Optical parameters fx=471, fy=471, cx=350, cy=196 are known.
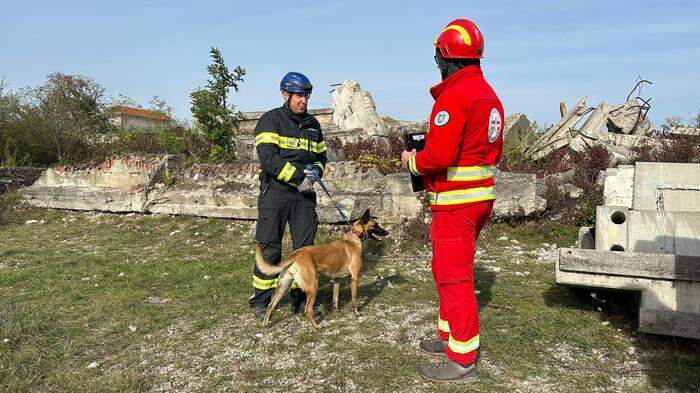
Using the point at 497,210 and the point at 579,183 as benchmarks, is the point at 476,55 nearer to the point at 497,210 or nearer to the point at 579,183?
the point at 497,210

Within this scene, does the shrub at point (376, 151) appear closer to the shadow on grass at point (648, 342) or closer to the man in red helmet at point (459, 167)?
the shadow on grass at point (648, 342)

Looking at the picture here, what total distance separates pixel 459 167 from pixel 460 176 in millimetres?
61

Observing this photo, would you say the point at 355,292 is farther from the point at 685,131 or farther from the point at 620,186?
the point at 685,131

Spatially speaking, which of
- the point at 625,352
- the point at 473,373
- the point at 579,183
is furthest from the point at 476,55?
the point at 579,183

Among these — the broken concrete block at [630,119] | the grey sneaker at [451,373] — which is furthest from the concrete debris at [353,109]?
the grey sneaker at [451,373]

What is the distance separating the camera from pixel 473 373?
3357 millimetres

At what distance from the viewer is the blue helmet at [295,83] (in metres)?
4.61

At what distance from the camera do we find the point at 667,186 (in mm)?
4668

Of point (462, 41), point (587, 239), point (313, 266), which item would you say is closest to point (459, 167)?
point (462, 41)

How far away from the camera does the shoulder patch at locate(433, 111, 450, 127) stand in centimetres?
303

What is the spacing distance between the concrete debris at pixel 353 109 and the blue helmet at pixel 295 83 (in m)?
8.87

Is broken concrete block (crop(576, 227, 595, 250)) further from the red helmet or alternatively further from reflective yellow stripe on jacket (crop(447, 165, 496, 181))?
the red helmet

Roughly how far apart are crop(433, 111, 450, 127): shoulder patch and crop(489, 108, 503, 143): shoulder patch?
1.02ft

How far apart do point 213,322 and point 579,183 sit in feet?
22.3
